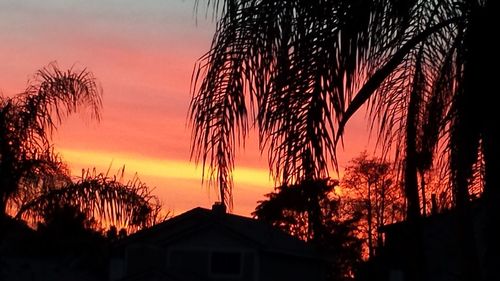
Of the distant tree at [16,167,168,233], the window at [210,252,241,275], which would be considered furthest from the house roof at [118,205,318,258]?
the distant tree at [16,167,168,233]

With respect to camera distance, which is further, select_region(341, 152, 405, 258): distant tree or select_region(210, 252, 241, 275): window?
select_region(210, 252, 241, 275): window

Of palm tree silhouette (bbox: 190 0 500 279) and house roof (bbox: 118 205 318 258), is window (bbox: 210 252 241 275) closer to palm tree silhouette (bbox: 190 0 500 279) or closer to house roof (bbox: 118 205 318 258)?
house roof (bbox: 118 205 318 258)

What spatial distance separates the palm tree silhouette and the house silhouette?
81.0ft

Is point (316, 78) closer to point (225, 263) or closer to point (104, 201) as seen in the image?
point (104, 201)

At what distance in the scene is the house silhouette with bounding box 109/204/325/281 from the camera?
3266 cm

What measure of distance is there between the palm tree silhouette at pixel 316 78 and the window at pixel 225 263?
82.8 feet

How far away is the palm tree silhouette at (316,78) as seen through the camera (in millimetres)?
7035

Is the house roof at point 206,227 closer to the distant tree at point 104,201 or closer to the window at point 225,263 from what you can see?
the window at point 225,263

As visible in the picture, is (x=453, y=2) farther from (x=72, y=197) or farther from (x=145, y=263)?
(x=145, y=263)

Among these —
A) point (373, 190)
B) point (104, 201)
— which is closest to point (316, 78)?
point (104, 201)

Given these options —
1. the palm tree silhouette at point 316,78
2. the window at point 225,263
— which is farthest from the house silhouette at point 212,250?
the palm tree silhouette at point 316,78

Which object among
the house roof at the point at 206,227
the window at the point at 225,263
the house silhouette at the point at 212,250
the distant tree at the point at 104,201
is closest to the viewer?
the distant tree at the point at 104,201

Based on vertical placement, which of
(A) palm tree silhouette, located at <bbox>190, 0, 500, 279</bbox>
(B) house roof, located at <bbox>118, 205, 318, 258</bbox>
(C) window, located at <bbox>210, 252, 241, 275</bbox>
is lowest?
(A) palm tree silhouette, located at <bbox>190, 0, 500, 279</bbox>

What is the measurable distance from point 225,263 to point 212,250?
2.05 feet
